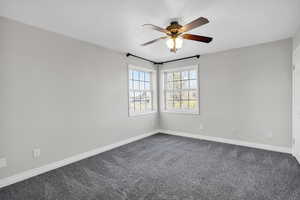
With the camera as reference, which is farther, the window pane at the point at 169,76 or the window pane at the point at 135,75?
the window pane at the point at 169,76

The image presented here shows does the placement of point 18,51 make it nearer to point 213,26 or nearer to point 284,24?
point 213,26

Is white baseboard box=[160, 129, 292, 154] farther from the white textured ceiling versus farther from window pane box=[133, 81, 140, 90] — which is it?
the white textured ceiling

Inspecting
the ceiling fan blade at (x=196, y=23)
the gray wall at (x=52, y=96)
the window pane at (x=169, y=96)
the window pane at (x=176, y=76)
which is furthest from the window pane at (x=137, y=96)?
the ceiling fan blade at (x=196, y=23)

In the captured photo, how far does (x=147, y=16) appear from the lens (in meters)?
2.19

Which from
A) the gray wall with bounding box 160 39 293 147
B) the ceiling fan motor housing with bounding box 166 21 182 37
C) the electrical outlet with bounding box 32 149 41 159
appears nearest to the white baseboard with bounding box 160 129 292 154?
the gray wall with bounding box 160 39 293 147

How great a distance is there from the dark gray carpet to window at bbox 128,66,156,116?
151 centimetres

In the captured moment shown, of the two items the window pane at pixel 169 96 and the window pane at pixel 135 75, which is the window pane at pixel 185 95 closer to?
the window pane at pixel 169 96

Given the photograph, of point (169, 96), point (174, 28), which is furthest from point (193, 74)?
point (174, 28)

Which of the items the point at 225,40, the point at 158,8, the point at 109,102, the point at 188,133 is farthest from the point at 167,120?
the point at 158,8

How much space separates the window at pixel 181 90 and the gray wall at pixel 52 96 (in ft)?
6.06

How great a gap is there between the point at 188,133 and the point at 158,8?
347 cm

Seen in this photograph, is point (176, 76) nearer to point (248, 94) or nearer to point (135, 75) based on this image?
point (135, 75)

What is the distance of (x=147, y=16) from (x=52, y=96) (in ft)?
6.80

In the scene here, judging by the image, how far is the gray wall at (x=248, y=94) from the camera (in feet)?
10.3
